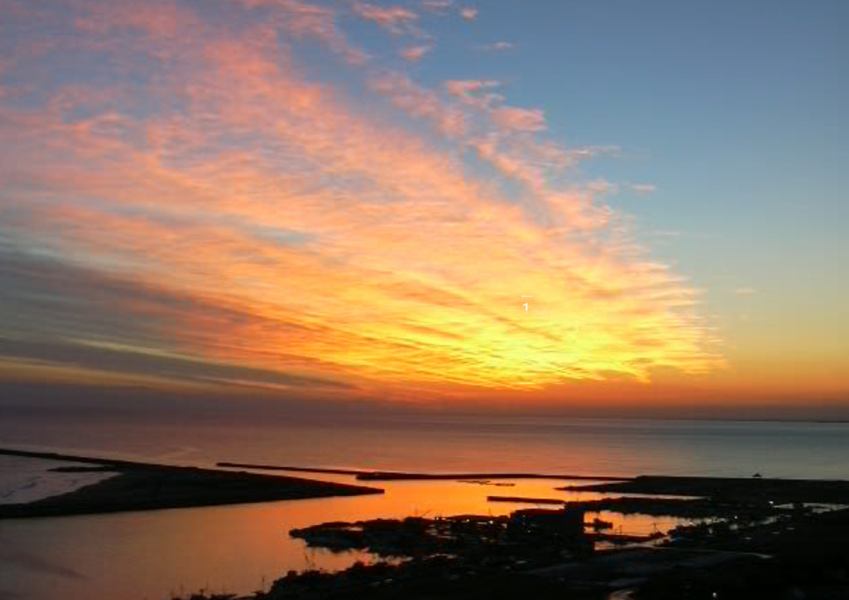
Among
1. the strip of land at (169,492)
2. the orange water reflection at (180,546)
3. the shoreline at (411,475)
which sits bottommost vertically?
the orange water reflection at (180,546)

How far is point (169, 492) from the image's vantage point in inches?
2283

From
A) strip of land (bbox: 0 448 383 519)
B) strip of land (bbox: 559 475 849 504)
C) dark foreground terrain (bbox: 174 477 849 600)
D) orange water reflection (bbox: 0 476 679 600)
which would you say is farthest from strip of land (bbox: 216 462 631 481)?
dark foreground terrain (bbox: 174 477 849 600)

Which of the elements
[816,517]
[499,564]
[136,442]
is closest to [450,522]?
[499,564]

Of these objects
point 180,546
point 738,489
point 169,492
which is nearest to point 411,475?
point 169,492

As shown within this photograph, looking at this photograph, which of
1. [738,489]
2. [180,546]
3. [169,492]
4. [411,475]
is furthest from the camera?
[411,475]

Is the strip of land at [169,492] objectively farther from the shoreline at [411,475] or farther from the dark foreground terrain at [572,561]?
the dark foreground terrain at [572,561]

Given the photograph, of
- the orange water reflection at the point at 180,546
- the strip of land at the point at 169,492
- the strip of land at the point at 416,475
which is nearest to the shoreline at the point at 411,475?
the strip of land at the point at 416,475

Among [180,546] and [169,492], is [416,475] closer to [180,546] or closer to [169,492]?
[169,492]

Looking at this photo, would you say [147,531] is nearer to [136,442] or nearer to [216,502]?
[216,502]

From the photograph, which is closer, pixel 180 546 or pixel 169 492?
pixel 180 546

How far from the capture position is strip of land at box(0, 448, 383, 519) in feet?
161

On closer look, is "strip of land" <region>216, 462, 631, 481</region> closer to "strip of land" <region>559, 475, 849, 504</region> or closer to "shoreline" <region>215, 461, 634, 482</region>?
"shoreline" <region>215, 461, 634, 482</region>

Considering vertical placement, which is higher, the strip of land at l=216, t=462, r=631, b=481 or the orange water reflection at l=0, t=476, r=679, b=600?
the strip of land at l=216, t=462, r=631, b=481

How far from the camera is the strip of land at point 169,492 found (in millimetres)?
49188
